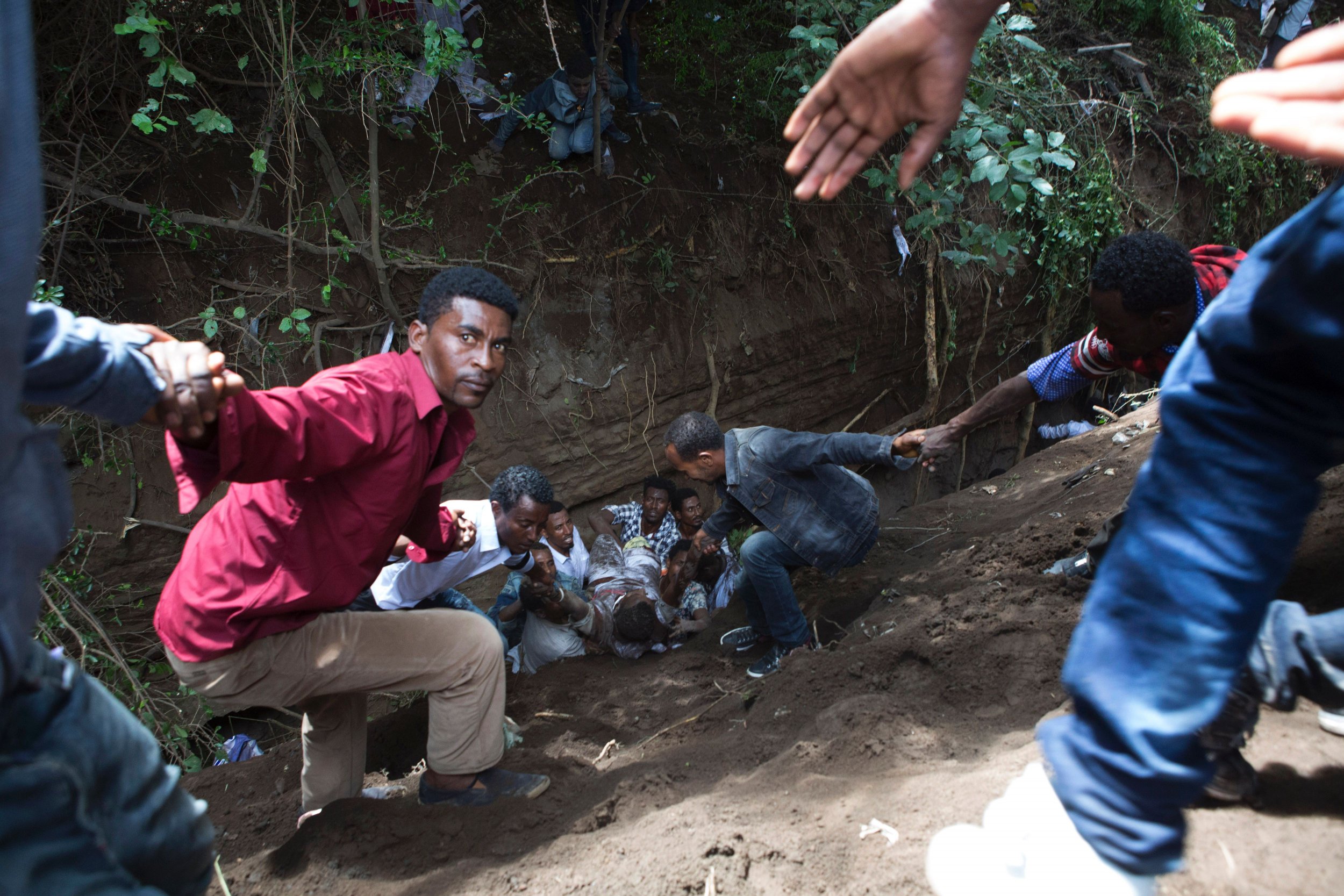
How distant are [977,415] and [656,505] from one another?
2.77 meters

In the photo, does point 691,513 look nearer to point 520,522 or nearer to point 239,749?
point 520,522

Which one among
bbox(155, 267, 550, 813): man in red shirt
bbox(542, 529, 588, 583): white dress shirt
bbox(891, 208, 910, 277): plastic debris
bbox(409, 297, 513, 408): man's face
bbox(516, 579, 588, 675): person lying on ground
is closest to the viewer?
bbox(155, 267, 550, 813): man in red shirt

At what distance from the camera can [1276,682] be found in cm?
153

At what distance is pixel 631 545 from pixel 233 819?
306cm

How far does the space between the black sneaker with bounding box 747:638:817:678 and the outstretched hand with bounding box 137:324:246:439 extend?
10.1 ft

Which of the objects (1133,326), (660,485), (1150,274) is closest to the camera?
(1150,274)

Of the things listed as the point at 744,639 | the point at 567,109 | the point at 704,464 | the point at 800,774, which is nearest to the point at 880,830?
the point at 800,774

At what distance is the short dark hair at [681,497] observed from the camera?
233 inches

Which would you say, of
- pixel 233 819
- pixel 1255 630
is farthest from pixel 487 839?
pixel 1255 630

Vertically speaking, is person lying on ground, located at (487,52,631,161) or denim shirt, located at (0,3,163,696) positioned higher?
person lying on ground, located at (487,52,631,161)

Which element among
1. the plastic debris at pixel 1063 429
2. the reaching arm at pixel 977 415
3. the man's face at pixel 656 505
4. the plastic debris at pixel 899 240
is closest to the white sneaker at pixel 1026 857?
the reaching arm at pixel 977 415

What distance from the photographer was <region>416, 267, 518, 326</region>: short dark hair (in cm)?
273

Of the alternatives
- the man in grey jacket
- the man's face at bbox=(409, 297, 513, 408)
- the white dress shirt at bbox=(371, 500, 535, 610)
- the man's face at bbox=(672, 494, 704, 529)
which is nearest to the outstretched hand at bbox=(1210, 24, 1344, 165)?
the man in grey jacket

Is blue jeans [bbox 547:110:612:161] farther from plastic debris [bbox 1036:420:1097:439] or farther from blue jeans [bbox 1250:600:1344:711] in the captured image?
blue jeans [bbox 1250:600:1344:711]
